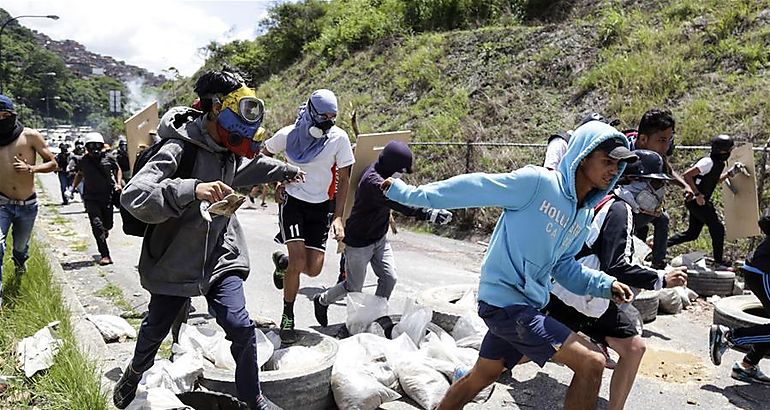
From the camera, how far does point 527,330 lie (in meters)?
3.03

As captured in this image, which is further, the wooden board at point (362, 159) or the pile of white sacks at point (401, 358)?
the wooden board at point (362, 159)

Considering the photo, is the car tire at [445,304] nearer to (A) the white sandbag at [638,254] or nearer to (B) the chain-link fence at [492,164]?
(A) the white sandbag at [638,254]

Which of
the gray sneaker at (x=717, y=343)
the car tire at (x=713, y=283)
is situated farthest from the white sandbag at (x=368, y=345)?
the car tire at (x=713, y=283)

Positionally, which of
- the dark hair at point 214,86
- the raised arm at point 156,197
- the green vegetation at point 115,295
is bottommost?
the green vegetation at point 115,295

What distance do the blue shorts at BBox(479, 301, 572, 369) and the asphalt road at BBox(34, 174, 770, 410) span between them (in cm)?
125

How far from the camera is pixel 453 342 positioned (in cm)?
468

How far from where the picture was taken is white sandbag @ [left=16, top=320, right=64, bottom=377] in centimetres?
386

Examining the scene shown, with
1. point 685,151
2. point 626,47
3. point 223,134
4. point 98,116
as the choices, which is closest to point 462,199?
point 223,134

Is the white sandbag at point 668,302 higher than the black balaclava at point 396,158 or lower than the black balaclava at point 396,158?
lower

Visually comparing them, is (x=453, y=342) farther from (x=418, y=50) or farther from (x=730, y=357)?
(x=418, y=50)

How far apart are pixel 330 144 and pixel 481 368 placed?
2.60 meters

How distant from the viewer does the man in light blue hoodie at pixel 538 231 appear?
301 centimetres

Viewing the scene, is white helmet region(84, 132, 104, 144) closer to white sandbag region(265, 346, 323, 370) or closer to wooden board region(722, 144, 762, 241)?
white sandbag region(265, 346, 323, 370)

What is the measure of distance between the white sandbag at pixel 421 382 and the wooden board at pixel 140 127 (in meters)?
3.43
